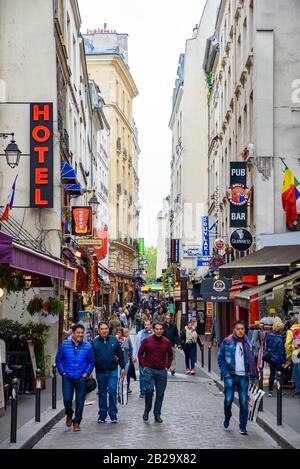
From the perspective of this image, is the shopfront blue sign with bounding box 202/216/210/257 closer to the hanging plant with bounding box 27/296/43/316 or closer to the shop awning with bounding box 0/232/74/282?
the hanging plant with bounding box 27/296/43/316

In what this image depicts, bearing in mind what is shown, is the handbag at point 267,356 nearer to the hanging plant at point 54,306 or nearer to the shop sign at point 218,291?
the hanging plant at point 54,306

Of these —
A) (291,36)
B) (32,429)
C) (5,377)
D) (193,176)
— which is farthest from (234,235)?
(193,176)

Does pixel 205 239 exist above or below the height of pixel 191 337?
above

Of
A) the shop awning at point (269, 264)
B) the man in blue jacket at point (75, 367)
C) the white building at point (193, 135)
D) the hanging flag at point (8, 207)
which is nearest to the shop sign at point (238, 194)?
the shop awning at point (269, 264)

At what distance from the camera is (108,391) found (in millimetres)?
14344

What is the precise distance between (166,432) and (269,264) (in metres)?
5.47

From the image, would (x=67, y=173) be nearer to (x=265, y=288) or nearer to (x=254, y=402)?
(x=265, y=288)

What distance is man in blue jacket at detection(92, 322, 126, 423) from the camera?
14328mm

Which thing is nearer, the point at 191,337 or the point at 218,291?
the point at 191,337

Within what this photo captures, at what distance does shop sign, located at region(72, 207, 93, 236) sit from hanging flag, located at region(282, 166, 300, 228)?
860 cm

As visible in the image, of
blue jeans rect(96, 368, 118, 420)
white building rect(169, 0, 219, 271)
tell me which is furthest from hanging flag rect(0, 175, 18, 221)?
white building rect(169, 0, 219, 271)

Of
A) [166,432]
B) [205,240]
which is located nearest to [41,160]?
[166,432]

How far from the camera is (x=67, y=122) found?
31328 mm
